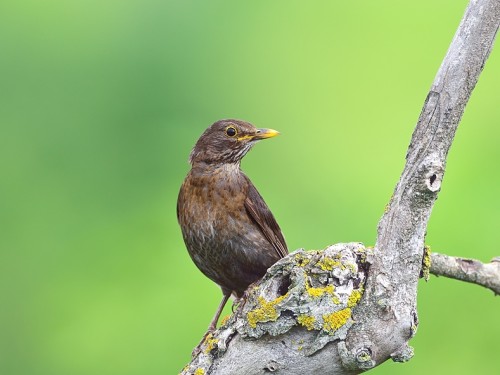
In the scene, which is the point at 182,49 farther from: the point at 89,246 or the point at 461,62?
the point at 461,62

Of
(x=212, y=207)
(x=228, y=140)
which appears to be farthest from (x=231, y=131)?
(x=212, y=207)

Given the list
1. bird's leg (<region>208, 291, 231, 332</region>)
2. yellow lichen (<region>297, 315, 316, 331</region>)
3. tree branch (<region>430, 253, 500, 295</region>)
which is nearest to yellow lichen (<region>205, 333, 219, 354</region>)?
yellow lichen (<region>297, 315, 316, 331</region>)

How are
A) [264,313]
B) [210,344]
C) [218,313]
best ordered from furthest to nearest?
1. [218,313]
2. [210,344]
3. [264,313]

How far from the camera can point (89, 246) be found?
7910 mm

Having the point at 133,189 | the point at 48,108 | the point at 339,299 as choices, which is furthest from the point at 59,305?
the point at 339,299

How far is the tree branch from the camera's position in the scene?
16.4ft

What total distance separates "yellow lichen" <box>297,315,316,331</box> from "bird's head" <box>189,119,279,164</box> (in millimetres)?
1786

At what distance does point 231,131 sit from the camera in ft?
20.2

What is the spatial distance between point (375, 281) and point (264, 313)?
0.58 meters

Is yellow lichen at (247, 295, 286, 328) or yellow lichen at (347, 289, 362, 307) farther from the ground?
yellow lichen at (347, 289, 362, 307)

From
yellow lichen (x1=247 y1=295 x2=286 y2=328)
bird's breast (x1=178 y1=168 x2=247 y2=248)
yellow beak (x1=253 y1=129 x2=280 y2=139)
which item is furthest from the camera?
yellow beak (x1=253 y1=129 x2=280 y2=139)

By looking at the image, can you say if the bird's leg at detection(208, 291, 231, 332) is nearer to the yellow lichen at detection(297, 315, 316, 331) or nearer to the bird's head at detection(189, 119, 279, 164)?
the bird's head at detection(189, 119, 279, 164)

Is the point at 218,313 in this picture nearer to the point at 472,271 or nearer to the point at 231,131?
the point at 231,131

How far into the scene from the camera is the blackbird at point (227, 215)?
5957 millimetres
